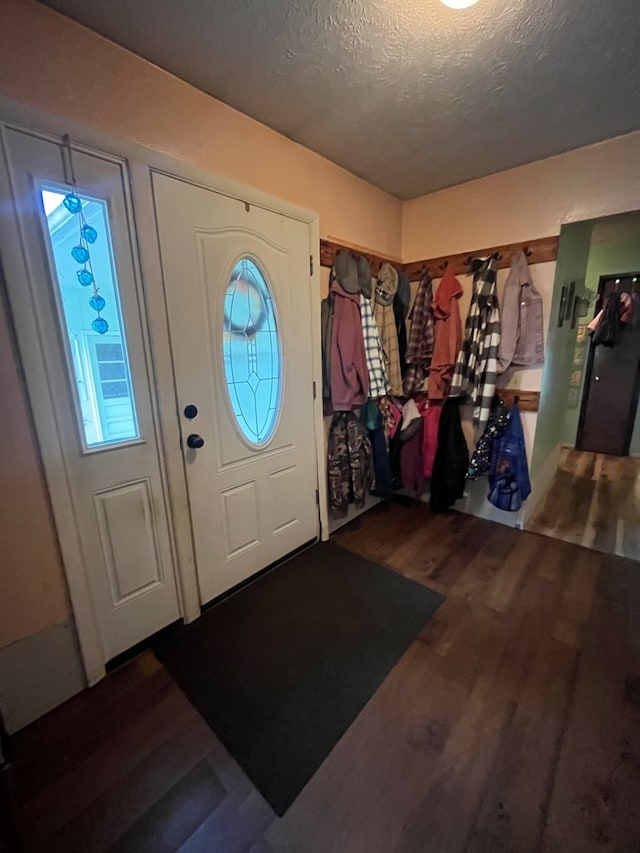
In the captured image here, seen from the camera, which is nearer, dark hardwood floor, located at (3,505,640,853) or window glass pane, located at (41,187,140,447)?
dark hardwood floor, located at (3,505,640,853)

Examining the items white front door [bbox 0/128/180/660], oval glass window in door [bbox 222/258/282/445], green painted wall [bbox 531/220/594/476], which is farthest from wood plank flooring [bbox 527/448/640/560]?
white front door [bbox 0/128/180/660]

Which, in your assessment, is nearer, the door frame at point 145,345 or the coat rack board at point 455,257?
the door frame at point 145,345

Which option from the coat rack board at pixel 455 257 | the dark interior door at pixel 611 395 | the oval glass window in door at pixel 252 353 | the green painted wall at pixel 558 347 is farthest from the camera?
the dark interior door at pixel 611 395

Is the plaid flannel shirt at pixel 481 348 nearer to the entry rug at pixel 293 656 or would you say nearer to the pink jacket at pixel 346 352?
the pink jacket at pixel 346 352

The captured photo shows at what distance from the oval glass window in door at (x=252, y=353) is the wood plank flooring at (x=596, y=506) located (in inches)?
84.2

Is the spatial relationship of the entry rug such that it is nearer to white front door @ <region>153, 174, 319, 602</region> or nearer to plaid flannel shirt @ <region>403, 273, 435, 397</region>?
white front door @ <region>153, 174, 319, 602</region>

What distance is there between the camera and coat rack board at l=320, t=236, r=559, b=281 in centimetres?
225

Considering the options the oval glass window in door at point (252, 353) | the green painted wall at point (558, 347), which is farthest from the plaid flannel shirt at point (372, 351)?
the green painted wall at point (558, 347)

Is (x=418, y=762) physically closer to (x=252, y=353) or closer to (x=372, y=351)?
(x=252, y=353)

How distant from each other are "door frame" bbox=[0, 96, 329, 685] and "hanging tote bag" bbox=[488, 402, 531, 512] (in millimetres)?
2010

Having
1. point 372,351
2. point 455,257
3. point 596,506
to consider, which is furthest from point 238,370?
point 596,506

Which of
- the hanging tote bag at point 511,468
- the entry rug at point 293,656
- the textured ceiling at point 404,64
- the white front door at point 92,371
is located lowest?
the entry rug at point 293,656

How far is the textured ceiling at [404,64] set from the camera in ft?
3.91

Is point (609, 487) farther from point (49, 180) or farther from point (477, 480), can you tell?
point (49, 180)
